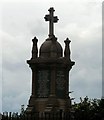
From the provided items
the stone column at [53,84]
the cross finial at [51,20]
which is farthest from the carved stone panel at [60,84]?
the cross finial at [51,20]

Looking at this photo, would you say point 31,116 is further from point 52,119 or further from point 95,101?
point 95,101

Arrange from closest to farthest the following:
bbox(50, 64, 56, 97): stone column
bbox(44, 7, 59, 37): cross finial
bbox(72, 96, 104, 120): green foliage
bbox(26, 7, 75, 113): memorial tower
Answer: bbox(50, 64, 56, 97): stone column
bbox(26, 7, 75, 113): memorial tower
bbox(44, 7, 59, 37): cross finial
bbox(72, 96, 104, 120): green foliage

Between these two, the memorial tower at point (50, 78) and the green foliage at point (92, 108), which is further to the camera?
the green foliage at point (92, 108)

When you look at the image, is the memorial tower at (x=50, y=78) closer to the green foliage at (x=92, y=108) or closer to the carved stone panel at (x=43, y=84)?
the carved stone panel at (x=43, y=84)

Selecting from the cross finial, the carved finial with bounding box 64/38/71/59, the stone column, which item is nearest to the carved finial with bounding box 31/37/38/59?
the cross finial

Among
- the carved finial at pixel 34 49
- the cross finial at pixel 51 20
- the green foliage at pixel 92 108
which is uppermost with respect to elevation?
the cross finial at pixel 51 20

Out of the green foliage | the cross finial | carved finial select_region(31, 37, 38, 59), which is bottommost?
the green foliage

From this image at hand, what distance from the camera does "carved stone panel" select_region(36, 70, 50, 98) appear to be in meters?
22.9

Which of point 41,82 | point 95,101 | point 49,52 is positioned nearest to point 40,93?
point 41,82

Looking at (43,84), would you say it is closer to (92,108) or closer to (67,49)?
(67,49)

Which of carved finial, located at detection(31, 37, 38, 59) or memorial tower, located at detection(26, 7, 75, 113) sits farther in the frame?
carved finial, located at detection(31, 37, 38, 59)

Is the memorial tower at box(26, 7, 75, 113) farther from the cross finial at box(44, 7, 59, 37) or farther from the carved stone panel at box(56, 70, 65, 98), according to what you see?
the cross finial at box(44, 7, 59, 37)

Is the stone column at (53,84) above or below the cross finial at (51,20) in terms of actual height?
below

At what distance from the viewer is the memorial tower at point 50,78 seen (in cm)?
2277
